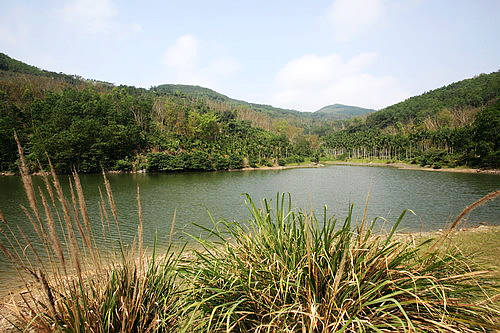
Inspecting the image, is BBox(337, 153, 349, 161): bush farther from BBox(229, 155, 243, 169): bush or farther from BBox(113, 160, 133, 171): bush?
BBox(113, 160, 133, 171): bush

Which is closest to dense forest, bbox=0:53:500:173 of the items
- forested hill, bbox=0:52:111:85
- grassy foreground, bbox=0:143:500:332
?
forested hill, bbox=0:52:111:85

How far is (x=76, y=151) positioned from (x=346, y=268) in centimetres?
6041

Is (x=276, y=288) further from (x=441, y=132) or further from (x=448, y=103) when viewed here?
(x=448, y=103)

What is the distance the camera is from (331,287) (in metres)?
1.65

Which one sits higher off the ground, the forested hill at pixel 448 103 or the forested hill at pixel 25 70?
the forested hill at pixel 25 70

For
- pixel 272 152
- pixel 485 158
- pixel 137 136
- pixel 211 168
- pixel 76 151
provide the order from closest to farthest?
pixel 485 158 → pixel 76 151 → pixel 211 168 → pixel 137 136 → pixel 272 152

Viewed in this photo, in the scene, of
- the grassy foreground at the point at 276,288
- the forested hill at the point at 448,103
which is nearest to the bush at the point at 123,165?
the grassy foreground at the point at 276,288

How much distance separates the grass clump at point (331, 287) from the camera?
1.58 meters

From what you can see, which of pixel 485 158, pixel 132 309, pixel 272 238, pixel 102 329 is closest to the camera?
pixel 102 329

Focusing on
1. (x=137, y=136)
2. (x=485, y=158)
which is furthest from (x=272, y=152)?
(x=485, y=158)

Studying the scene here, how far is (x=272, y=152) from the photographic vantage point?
75625 mm

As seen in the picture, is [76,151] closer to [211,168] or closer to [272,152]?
[211,168]

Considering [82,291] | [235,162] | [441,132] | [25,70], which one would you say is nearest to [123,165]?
[235,162]

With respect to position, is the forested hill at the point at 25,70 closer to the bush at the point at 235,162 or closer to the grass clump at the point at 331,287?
the bush at the point at 235,162
